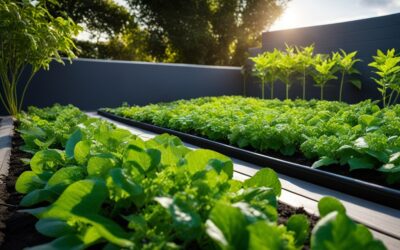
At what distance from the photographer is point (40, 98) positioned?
26.1 ft

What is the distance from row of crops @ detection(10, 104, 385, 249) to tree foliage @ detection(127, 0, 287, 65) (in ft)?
58.6

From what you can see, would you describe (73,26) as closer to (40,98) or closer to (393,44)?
(40,98)

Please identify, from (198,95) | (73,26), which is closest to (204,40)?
(198,95)

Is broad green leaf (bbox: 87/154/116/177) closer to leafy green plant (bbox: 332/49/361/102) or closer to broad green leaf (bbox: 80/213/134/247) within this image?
broad green leaf (bbox: 80/213/134/247)

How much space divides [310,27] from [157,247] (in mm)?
10110

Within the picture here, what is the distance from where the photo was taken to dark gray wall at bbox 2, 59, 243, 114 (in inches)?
319

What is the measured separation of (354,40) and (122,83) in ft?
22.0

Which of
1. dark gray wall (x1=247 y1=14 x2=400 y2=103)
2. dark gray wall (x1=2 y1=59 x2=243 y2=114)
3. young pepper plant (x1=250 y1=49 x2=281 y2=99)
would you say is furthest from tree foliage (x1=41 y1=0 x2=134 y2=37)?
young pepper plant (x1=250 y1=49 x2=281 y2=99)

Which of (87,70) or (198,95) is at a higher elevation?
(87,70)

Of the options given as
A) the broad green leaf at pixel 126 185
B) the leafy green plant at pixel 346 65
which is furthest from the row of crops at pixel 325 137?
the leafy green plant at pixel 346 65

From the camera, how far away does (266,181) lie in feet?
3.94

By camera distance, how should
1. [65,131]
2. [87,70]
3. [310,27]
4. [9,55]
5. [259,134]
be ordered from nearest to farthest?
[65,131], [259,134], [9,55], [87,70], [310,27]

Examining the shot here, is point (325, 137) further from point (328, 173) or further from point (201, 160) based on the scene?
point (201, 160)

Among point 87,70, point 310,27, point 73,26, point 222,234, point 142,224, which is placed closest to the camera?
point 222,234
